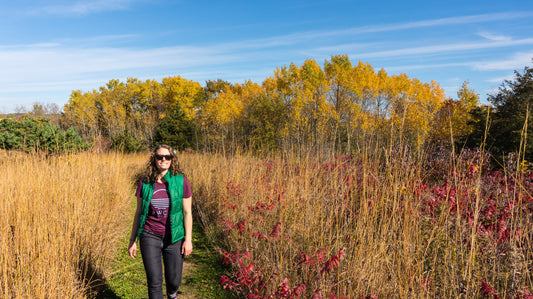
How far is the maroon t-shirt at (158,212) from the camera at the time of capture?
2.47m

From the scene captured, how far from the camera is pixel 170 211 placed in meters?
2.52


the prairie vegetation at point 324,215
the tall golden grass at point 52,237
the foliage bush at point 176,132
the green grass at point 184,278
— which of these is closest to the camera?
the prairie vegetation at point 324,215

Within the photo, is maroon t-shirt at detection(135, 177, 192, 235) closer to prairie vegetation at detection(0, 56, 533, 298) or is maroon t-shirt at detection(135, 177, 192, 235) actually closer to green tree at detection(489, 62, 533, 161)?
prairie vegetation at detection(0, 56, 533, 298)

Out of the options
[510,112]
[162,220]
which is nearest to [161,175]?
[162,220]

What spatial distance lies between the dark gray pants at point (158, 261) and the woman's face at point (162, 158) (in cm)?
56

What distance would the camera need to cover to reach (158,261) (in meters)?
2.42

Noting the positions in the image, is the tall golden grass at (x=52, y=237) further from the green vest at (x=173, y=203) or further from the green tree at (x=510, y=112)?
the green tree at (x=510, y=112)

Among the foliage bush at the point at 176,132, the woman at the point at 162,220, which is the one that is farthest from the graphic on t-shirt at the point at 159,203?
the foliage bush at the point at 176,132

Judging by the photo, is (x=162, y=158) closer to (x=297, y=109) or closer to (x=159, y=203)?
(x=159, y=203)

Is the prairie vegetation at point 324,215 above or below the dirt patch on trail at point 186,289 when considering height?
above

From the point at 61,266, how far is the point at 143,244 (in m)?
0.89

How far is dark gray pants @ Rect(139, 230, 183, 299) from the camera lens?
7.78ft

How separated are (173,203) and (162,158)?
40cm

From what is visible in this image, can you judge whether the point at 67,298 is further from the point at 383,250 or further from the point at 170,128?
the point at 170,128
